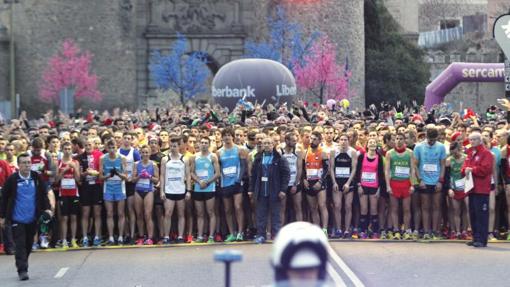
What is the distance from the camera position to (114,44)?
5650cm

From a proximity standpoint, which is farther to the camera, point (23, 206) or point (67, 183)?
point (67, 183)

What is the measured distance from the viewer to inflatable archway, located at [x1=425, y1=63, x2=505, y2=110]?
143 feet

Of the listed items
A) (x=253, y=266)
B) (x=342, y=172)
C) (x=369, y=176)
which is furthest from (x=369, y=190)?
(x=253, y=266)

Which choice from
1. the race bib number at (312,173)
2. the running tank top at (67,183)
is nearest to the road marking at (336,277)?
the race bib number at (312,173)

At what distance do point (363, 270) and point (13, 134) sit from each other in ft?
23.1

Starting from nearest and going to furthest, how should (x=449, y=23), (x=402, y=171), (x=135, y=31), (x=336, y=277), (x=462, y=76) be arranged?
1. (x=336, y=277)
2. (x=402, y=171)
3. (x=462, y=76)
4. (x=135, y=31)
5. (x=449, y=23)

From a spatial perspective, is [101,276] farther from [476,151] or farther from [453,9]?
[453,9]

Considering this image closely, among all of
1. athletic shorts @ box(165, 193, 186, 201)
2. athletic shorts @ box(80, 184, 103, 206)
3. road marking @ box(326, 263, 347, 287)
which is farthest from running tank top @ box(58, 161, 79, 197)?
road marking @ box(326, 263, 347, 287)

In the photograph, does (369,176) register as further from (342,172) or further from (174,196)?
(174,196)

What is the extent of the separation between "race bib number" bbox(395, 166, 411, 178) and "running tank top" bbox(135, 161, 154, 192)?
3.54 m

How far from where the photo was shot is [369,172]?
18.9 metres

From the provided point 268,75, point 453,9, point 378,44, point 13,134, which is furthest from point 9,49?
point 453,9

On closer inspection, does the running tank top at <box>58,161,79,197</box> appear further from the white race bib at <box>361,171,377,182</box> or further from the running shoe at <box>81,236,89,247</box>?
the white race bib at <box>361,171,377,182</box>

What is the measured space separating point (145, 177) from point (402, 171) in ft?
12.1
